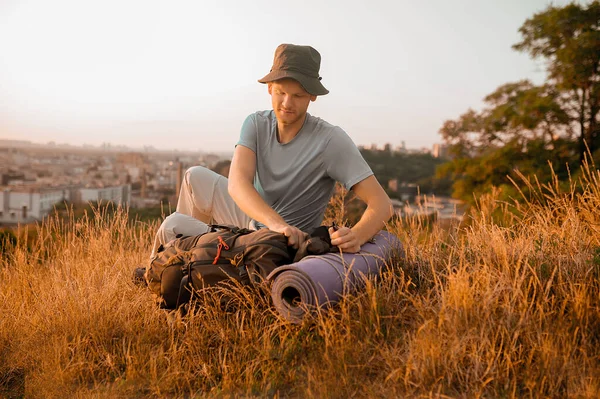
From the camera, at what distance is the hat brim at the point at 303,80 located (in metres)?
3.32

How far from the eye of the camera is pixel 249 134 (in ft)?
12.0

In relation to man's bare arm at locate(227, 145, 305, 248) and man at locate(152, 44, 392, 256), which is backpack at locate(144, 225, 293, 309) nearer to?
man's bare arm at locate(227, 145, 305, 248)

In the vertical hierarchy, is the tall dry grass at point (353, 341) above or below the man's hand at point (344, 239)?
below

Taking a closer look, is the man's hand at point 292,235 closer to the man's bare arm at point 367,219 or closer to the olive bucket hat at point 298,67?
the man's bare arm at point 367,219

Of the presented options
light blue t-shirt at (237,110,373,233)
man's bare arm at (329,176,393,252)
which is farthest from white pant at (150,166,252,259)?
man's bare arm at (329,176,393,252)

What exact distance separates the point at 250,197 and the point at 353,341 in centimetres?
113

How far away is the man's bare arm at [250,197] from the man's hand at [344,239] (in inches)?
7.7

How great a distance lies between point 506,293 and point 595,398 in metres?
0.64

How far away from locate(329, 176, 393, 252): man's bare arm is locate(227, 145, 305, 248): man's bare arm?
0.24 metres

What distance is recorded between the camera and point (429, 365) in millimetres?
2355

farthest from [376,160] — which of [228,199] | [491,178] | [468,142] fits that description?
[228,199]

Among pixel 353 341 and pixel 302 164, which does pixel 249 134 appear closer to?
pixel 302 164

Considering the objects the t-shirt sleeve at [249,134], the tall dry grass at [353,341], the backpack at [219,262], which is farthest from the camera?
the t-shirt sleeve at [249,134]

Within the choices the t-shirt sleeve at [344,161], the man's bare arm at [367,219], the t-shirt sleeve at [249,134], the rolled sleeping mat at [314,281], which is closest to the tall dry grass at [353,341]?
the rolled sleeping mat at [314,281]
